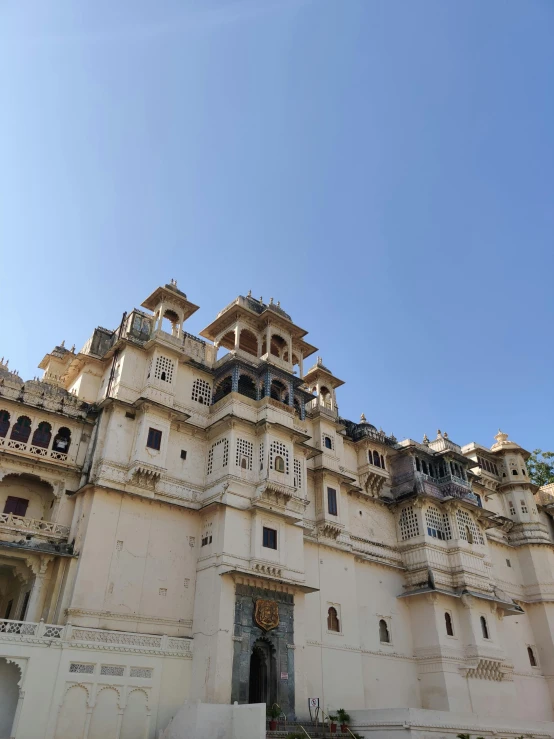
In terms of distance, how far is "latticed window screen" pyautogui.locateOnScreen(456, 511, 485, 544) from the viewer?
116 ft

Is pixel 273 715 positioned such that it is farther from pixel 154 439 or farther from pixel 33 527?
pixel 154 439

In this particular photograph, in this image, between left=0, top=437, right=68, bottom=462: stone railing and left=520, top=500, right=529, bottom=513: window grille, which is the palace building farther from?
left=520, top=500, right=529, bottom=513: window grille

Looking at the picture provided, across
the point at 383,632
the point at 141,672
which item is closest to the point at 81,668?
the point at 141,672

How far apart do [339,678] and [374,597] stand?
556 cm

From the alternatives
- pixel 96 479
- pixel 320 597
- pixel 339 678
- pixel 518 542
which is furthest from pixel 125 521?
pixel 518 542

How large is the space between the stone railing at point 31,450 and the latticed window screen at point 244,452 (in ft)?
25.6

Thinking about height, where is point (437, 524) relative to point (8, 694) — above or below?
above

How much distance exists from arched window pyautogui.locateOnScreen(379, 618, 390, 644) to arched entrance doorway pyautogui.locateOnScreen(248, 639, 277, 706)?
8.73m

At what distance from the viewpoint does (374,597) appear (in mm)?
32156

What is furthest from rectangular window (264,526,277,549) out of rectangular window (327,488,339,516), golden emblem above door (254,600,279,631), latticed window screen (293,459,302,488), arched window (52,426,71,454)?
arched window (52,426,71,454)

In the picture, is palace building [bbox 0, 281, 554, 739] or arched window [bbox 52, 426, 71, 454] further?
arched window [bbox 52, 426, 71, 454]

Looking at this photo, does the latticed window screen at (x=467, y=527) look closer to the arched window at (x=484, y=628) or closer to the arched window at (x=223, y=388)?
the arched window at (x=484, y=628)

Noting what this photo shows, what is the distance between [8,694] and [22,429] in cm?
1024

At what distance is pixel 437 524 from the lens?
35.6 metres
